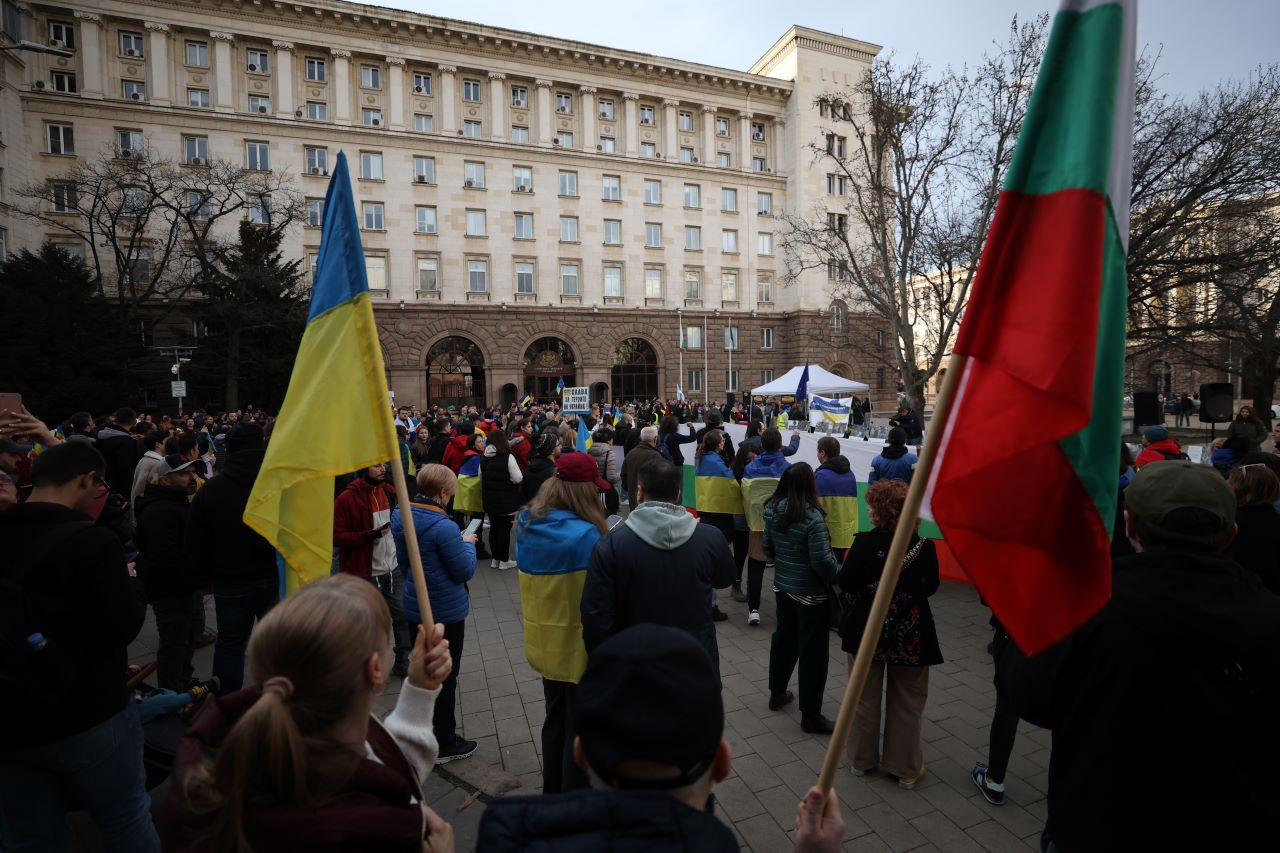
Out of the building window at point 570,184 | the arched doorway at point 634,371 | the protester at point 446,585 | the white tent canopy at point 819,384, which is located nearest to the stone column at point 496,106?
the building window at point 570,184

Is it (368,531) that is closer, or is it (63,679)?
(63,679)

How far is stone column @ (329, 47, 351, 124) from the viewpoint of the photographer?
3334cm

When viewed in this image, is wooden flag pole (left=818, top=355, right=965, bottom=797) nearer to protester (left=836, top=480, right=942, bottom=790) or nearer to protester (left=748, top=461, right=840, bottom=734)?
protester (left=836, top=480, right=942, bottom=790)

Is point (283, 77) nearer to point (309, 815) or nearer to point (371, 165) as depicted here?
point (371, 165)

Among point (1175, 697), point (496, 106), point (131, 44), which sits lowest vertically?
point (1175, 697)

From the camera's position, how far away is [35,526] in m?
Result: 2.40

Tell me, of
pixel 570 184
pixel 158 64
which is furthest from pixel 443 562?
pixel 158 64

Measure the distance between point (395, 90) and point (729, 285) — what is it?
22.2 meters

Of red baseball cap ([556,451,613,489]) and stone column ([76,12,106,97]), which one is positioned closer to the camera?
red baseball cap ([556,451,613,489])

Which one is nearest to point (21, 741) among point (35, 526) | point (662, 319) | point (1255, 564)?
point (35, 526)

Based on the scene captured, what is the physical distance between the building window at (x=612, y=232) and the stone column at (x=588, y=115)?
4.50 m

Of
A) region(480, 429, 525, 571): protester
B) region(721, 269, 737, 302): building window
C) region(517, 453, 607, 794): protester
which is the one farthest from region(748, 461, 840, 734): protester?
region(721, 269, 737, 302): building window

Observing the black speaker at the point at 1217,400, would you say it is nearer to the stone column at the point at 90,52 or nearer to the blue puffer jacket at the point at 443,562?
the blue puffer jacket at the point at 443,562

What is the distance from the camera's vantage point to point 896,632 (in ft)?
12.2
